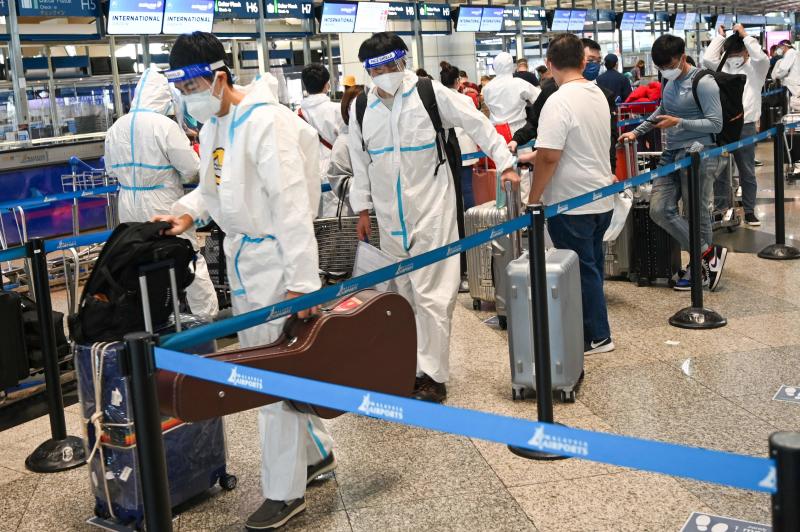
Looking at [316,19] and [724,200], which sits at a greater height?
[316,19]

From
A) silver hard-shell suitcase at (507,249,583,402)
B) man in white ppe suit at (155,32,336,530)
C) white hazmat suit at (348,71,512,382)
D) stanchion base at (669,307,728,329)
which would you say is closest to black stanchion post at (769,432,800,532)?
man in white ppe suit at (155,32,336,530)

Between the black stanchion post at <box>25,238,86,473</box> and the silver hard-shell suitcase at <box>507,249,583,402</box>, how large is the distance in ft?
6.44

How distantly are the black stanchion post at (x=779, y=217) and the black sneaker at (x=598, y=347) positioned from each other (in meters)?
2.62

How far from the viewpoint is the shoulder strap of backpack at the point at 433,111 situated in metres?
4.49

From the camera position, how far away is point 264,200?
328 centimetres

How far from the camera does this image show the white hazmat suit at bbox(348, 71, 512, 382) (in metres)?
4.50

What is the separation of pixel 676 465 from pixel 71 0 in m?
12.5

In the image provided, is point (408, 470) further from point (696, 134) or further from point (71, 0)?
point (71, 0)

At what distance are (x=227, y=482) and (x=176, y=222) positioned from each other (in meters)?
1.04

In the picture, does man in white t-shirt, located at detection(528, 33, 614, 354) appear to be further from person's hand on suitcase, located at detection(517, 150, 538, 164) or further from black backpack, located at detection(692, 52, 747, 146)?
black backpack, located at detection(692, 52, 747, 146)

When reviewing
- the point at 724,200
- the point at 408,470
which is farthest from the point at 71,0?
the point at 408,470

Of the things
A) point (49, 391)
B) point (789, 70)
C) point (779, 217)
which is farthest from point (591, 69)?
point (49, 391)

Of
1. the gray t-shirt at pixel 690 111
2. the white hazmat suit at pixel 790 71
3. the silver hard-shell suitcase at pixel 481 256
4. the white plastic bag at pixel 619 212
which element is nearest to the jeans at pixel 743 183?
the gray t-shirt at pixel 690 111

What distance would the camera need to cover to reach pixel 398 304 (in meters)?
3.44
